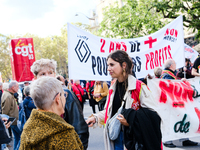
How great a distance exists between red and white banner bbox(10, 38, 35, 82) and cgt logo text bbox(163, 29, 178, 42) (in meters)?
10.7

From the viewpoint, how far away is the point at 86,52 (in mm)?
4340

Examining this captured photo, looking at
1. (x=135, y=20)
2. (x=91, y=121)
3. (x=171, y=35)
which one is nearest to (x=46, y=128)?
(x=91, y=121)

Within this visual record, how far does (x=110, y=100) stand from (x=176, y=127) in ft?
7.19

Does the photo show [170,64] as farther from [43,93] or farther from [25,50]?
[25,50]

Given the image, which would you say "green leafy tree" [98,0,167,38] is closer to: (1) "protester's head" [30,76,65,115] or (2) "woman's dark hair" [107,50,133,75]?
(2) "woman's dark hair" [107,50,133,75]

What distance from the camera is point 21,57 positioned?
533 inches

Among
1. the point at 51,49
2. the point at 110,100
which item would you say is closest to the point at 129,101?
the point at 110,100

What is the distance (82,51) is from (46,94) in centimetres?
277

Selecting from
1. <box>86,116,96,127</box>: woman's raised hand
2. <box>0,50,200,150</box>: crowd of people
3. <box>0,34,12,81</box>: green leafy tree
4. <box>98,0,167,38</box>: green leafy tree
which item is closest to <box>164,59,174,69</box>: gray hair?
<box>0,50,200,150</box>: crowd of people

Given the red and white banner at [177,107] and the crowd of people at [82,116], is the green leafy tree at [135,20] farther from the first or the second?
the crowd of people at [82,116]

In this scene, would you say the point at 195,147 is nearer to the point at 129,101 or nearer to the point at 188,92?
the point at 188,92

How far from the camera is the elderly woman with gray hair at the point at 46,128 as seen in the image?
4.53 feet

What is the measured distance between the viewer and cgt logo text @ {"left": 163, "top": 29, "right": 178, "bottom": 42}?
4969 millimetres

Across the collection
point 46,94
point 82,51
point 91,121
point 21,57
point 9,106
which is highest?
point 21,57
